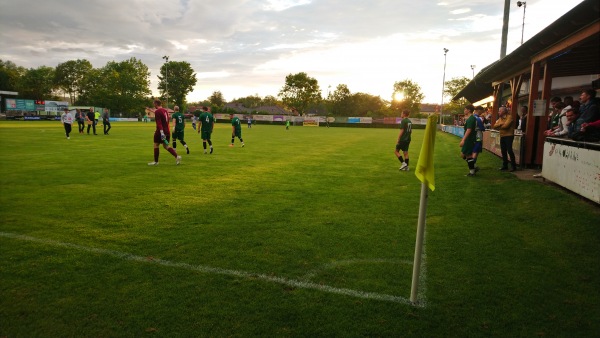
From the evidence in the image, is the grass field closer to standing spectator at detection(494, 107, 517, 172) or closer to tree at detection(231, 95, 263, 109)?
standing spectator at detection(494, 107, 517, 172)

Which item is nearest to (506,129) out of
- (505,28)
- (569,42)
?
(569,42)

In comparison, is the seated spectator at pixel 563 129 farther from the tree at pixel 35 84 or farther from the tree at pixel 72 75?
the tree at pixel 72 75

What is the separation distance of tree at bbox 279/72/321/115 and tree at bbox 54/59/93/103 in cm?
5956

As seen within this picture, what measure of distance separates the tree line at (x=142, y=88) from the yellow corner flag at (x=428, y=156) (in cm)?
8621

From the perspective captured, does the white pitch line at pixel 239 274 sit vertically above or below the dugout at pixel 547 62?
below

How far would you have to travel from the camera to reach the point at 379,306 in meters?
3.30

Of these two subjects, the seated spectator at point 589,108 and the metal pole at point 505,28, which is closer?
the seated spectator at point 589,108

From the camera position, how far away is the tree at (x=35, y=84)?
272 feet

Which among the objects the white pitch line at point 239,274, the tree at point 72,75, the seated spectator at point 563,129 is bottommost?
the white pitch line at point 239,274

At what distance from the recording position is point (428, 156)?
10.6ft

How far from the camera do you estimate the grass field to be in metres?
3.05

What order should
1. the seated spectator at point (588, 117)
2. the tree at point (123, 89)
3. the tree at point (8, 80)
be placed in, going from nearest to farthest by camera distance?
the seated spectator at point (588, 117), the tree at point (8, 80), the tree at point (123, 89)

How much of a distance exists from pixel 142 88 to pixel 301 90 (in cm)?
4126

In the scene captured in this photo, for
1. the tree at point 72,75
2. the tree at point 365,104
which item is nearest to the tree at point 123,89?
the tree at point 72,75
